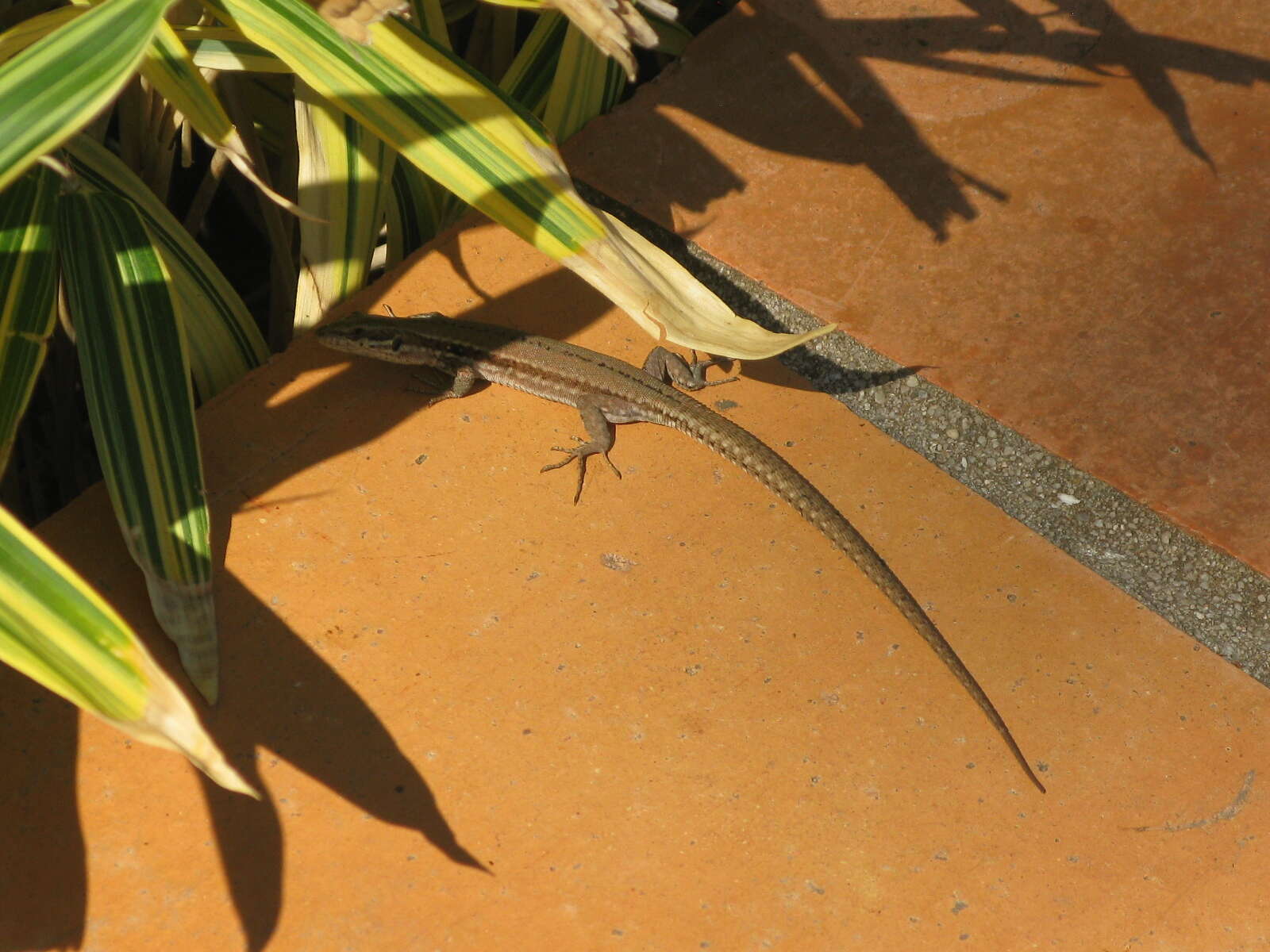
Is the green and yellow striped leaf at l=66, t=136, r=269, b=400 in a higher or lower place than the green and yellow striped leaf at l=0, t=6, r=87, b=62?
lower

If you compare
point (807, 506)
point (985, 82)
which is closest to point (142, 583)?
point (807, 506)

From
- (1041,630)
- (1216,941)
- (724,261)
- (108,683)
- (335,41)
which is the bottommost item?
(1216,941)

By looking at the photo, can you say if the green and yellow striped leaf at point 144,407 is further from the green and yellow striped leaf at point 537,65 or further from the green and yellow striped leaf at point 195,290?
the green and yellow striped leaf at point 537,65

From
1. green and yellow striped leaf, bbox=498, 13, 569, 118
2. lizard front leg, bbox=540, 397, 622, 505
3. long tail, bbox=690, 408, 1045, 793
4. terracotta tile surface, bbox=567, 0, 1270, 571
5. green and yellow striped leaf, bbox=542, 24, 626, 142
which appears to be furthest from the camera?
green and yellow striped leaf, bbox=498, 13, 569, 118

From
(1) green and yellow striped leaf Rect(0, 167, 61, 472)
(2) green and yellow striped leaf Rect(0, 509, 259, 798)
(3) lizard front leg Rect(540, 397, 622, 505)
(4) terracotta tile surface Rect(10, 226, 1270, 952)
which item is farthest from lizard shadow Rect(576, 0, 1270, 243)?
(2) green and yellow striped leaf Rect(0, 509, 259, 798)

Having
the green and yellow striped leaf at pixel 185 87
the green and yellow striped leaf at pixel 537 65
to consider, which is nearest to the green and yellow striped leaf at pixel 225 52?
the green and yellow striped leaf at pixel 185 87

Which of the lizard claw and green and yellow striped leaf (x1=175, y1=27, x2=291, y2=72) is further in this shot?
the lizard claw

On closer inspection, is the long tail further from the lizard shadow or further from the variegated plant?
the lizard shadow

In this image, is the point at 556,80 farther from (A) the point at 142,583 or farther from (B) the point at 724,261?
(A) the point at 142,583
